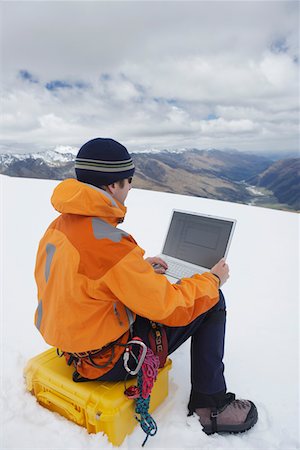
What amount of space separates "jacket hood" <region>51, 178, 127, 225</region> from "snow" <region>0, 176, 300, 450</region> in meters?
1.07

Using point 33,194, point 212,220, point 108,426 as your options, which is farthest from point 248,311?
point 33,194

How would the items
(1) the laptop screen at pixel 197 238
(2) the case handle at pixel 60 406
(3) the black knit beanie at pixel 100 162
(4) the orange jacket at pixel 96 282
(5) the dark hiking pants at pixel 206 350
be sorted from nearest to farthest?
(4) the orange jacket at pixel 96 282
(3) the black knit beanie at pixel 100 162
(2) the case handle at pixel 60 406
(5) the dark hiking pants at pixel 206 350
(1) the laptop screen at pixel 197 238

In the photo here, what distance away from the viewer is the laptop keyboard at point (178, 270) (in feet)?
7.43

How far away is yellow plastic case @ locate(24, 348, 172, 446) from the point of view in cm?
172

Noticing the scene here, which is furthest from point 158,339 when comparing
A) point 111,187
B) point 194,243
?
point 111,187

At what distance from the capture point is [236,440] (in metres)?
1.91

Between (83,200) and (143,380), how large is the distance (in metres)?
0.89

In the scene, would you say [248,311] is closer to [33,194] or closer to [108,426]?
[108,426]

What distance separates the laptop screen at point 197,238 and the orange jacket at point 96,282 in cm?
55

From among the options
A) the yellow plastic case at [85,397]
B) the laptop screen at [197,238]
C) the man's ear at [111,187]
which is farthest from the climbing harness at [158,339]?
the man's ear at [111,187]

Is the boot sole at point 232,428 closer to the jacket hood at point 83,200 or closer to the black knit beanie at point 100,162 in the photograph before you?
the jacket hood at point 83,200

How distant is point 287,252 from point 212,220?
336 cm

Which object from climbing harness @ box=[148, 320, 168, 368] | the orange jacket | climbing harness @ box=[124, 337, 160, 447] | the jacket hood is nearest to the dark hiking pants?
climbing harness @ box=[148, 320, 168, 368]

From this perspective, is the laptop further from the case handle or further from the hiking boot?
the case handle
